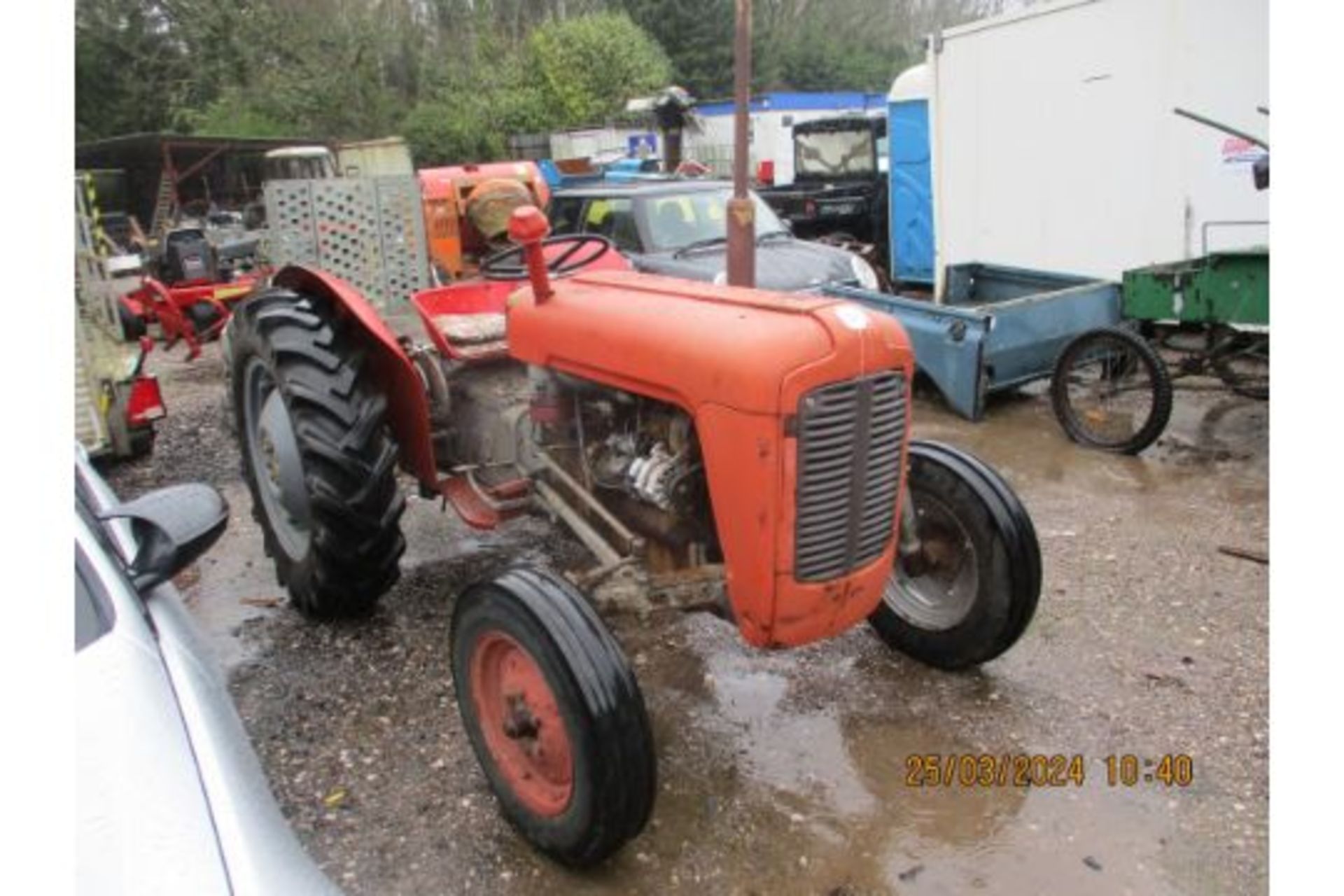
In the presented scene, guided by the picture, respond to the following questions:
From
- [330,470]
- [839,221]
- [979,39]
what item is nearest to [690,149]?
[839,221]

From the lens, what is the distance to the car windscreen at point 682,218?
7371 mm

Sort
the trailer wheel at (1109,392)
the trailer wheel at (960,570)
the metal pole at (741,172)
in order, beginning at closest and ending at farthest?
1. the trailer wheel at (960,570)
2. the metal pole at (741,172)
3. the trailer wheel at (1109,392)

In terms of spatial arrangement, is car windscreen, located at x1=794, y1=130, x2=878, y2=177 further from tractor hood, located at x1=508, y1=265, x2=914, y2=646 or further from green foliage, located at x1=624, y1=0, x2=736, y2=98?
green foliage, located at x1=624, y1=0, x2=736, y2=98

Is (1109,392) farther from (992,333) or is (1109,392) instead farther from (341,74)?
(341,74)

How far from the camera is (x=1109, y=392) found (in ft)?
18.8

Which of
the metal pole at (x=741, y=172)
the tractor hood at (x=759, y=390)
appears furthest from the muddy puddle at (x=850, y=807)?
the metal pole at (x=741, y=172)

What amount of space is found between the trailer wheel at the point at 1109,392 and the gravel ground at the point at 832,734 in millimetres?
994

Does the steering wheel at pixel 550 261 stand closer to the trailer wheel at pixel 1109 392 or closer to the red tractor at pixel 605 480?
the red tractor at pixel 605 480

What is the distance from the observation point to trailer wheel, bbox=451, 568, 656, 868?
7.19 ft

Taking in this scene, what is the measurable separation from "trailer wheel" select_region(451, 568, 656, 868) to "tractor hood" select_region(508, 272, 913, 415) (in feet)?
1.92

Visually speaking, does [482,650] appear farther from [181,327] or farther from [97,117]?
[97,117]

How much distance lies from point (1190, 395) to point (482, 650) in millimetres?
5712

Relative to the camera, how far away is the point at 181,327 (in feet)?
30.7

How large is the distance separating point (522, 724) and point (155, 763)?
3.69 feet
